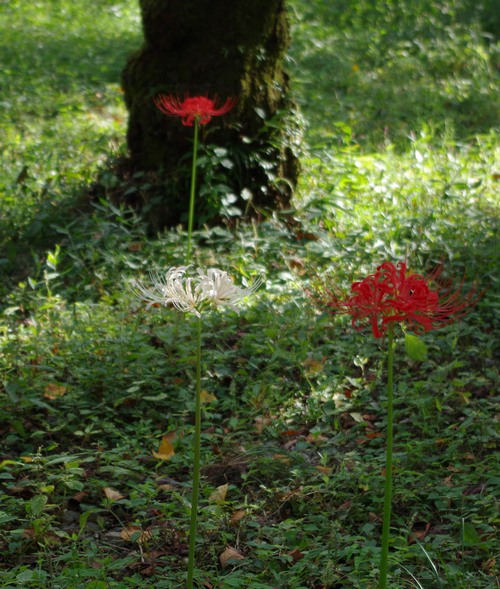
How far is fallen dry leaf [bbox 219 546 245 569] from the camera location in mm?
2893

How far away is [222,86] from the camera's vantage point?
567 cm

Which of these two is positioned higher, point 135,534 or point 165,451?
point 135,534

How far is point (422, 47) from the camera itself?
33.2 ft

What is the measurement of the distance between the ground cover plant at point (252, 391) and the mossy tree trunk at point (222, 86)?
337mm

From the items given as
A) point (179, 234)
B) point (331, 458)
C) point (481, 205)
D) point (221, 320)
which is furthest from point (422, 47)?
point (331, 458)

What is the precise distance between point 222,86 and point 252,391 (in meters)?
2.49

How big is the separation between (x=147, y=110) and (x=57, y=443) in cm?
288

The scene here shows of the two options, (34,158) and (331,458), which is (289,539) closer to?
(331,458)

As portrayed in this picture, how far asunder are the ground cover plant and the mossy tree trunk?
0.34 m

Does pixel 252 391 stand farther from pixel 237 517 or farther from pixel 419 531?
pixel 419 531

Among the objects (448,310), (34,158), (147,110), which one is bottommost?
(34,158)

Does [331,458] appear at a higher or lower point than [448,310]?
lower

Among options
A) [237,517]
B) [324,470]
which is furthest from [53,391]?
[324,470]

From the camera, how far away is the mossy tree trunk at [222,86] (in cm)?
566
